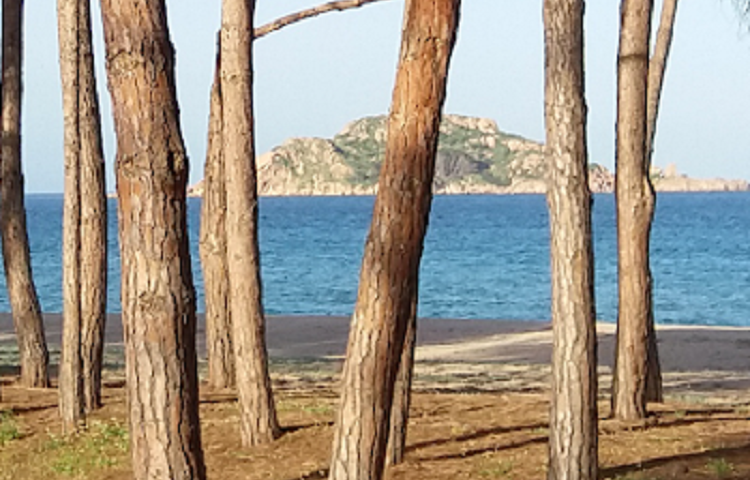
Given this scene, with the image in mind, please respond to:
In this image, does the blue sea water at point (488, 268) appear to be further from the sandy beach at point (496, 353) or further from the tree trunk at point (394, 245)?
the tree trunk at point (394, 245)

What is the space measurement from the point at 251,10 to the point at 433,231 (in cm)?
9229

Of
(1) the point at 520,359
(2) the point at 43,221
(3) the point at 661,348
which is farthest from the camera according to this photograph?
(2) the point at 43,221

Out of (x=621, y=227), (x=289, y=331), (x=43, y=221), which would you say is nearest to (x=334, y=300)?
(x=289, y=331)

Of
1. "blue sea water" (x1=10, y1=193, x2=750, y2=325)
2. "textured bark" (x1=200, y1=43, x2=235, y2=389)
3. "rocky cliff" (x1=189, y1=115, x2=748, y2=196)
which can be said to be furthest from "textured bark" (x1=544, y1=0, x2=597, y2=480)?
"rocky cliff" (x1=189, y1=115, x2=748, y2=196)

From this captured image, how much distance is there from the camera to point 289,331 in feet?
85.4

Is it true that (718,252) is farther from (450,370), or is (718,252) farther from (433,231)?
(450,370)

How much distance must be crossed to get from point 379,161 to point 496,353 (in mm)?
167712

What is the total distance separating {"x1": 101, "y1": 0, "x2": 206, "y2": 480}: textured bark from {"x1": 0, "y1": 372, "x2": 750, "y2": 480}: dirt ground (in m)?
2.74

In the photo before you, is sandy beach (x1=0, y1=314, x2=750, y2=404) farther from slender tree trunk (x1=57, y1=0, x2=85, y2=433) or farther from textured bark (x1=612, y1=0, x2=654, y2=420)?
slender tree trunk (x1=57, y1=0, x2=85, y2=433)

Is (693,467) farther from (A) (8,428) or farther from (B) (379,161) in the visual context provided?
(B) (379,161)

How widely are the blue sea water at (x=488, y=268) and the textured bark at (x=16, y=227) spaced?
28940mm

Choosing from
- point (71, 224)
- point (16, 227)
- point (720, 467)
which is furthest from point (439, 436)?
point (16, 227)

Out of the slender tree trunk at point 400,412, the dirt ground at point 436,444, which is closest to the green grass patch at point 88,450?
the dirt ground at point 436,444

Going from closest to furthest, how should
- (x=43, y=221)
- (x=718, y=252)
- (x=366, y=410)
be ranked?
(x=366, y=410), (x=718, y=252), (x=43, y=221)
